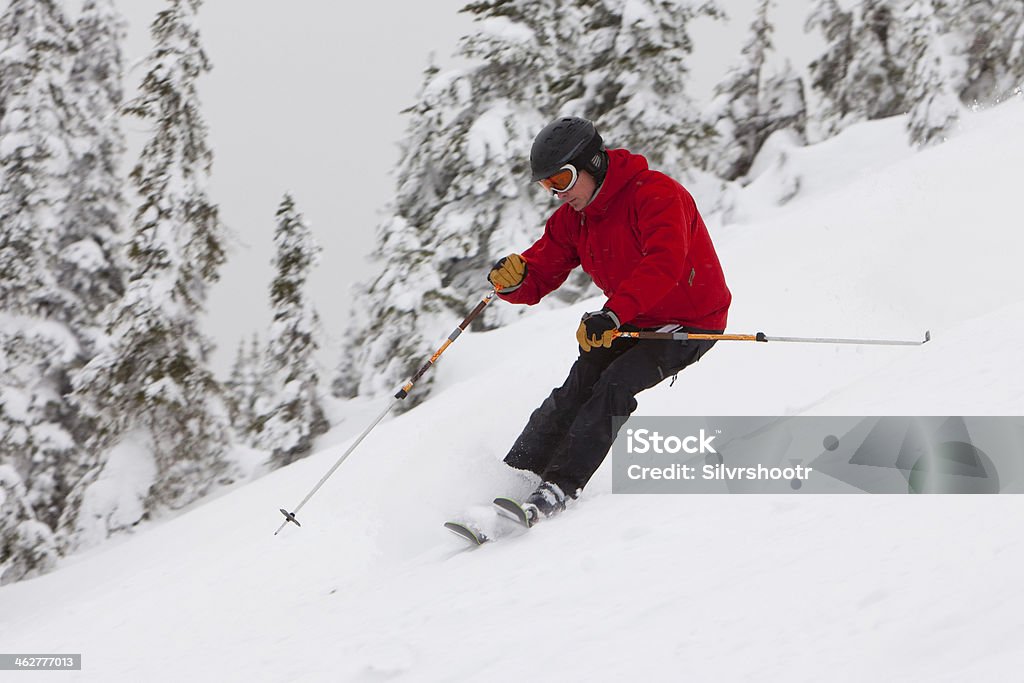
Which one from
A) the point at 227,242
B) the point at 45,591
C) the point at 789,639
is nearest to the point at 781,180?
the point at 227,242

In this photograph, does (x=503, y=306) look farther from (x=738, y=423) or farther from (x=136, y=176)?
(x=738, y=423)

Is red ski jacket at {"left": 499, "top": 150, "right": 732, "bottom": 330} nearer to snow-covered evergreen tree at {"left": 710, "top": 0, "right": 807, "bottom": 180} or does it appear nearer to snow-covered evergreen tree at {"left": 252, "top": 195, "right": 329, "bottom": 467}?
snow-covered evergreen tree at {"left": 252, "top": 195, "right": 329, "bottom": 467}

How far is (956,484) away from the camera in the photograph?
10.3ft

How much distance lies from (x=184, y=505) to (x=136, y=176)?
6727 mm

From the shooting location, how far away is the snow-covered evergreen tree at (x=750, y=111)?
27.2 metres

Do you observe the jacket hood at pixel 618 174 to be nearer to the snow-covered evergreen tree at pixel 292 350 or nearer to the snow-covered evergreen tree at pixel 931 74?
the snow-covered evergreen tree at pixel 292 350

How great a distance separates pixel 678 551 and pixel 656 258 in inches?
63.4

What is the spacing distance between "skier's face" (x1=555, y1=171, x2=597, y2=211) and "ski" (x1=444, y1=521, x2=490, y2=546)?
74.4 inches

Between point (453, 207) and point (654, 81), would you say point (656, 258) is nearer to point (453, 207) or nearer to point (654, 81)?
point (453, 207)

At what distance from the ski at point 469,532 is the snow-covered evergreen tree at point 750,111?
25.0 m

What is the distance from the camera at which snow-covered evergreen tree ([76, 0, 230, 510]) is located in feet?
49.8

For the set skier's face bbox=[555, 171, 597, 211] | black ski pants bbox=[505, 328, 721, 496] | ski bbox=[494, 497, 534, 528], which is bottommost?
ski bbox=[494, 497, 534, 528]

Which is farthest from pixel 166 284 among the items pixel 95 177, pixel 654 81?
pixel 654 81

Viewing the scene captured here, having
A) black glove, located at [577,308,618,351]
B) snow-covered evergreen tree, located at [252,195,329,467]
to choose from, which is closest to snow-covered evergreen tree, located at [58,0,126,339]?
snow-covered evergreen tree, located at [252,195,329,467]
